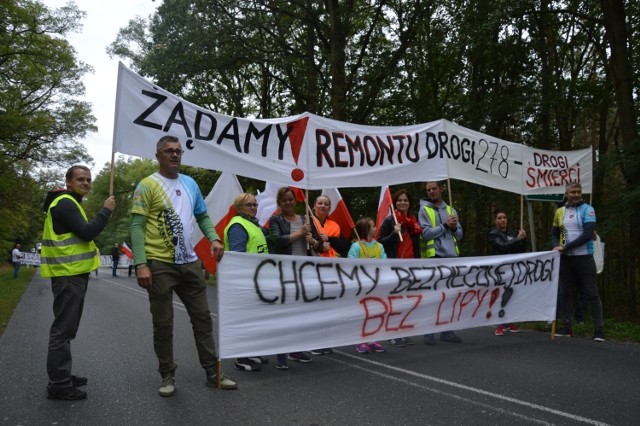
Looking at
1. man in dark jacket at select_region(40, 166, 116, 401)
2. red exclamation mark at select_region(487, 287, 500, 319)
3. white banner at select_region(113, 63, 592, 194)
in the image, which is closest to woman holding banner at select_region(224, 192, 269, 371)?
white banner at select_region(113, 63, 592, 194)

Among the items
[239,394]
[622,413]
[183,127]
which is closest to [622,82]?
[622,413]

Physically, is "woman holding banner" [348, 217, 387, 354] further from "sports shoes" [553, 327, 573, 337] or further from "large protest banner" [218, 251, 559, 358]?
"sports shoes" [553, 327, 573, 337]

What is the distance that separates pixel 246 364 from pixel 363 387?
1.29 meters

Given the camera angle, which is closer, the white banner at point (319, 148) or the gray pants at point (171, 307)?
the gray pants at point (171, 307)

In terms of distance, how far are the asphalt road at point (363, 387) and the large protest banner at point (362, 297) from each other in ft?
1.13

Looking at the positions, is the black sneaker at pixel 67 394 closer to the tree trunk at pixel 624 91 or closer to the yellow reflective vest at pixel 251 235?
the yellow reflective vest at pixel 251 235

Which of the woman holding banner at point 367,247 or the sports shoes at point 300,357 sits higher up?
the woman holding banner at point 367,247

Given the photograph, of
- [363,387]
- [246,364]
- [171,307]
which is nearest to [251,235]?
[171,307]

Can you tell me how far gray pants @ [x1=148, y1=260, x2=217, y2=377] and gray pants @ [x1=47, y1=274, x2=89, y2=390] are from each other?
579 mm

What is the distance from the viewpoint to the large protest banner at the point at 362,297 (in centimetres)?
472

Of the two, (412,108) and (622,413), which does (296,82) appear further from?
(622,413)

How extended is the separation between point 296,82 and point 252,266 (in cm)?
1375

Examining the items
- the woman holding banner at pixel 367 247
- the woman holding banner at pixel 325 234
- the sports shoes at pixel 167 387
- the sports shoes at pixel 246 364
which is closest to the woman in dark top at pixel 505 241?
the woman holding banner at pixel 367 247

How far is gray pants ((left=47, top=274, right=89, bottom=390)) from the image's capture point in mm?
4012
